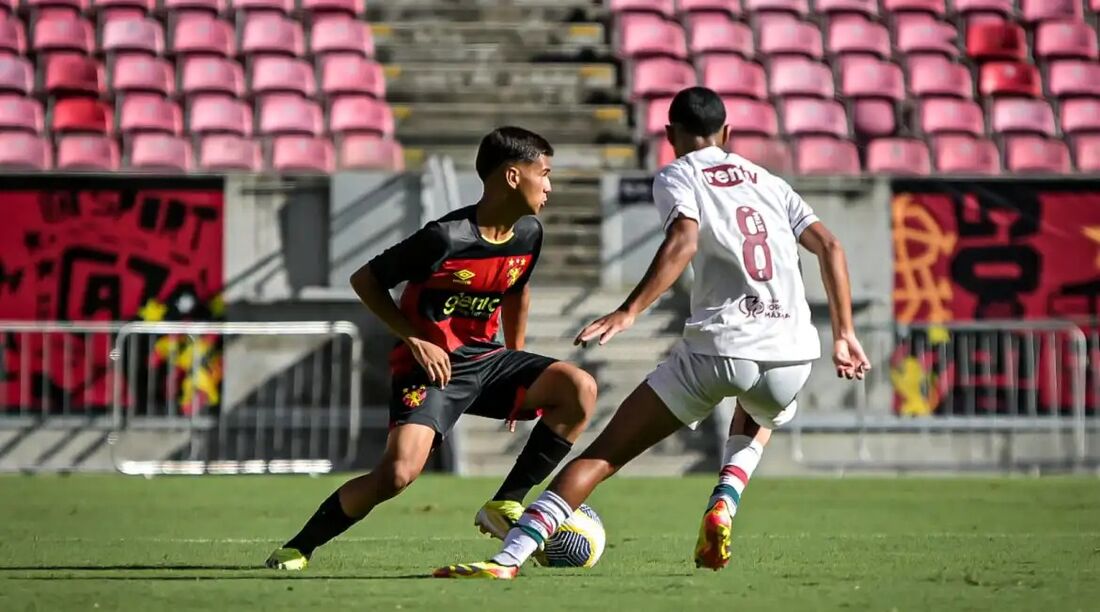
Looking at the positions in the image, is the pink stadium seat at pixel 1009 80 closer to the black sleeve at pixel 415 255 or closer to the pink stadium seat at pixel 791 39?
the pink stadium seat at pixel 791 39

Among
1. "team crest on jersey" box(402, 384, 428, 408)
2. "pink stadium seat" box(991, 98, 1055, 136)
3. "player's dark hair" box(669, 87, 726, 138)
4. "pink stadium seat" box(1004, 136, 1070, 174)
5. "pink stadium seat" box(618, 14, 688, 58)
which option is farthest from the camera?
"pink stadium seat" box(618, 14, 688, 58)

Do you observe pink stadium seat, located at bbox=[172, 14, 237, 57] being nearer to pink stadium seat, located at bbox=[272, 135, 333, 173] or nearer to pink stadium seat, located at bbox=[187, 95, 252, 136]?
pink stadium seat, located at bbox=[187, 95, 252, 136]

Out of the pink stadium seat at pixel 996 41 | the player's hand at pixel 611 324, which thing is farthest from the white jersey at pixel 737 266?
the pink stadium seat at pixel 996 41

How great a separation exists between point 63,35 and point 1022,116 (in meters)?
9.90

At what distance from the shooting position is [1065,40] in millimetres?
20312

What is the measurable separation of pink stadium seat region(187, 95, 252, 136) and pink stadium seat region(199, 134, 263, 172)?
80mm

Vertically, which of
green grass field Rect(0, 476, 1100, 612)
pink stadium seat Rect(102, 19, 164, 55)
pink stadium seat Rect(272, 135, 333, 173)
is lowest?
green grass field Rect(0, 476, 1100, 612)

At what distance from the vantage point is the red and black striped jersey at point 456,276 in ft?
24.4

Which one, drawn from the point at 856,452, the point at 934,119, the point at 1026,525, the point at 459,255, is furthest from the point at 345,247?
the point at 459,255

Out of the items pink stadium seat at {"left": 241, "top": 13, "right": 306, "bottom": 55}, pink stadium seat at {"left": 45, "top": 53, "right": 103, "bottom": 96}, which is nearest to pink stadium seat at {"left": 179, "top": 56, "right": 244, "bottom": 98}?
pink stadium seat at {"left": 241, "top": 13, "right": 306, "bottom": 55}

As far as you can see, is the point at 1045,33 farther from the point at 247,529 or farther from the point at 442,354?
the point at 442,354

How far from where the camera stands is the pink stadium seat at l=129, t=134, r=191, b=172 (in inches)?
706

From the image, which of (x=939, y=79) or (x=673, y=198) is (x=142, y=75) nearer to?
(x=939, y=79)

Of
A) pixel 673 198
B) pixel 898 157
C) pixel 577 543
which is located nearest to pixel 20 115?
pixel 898 157
